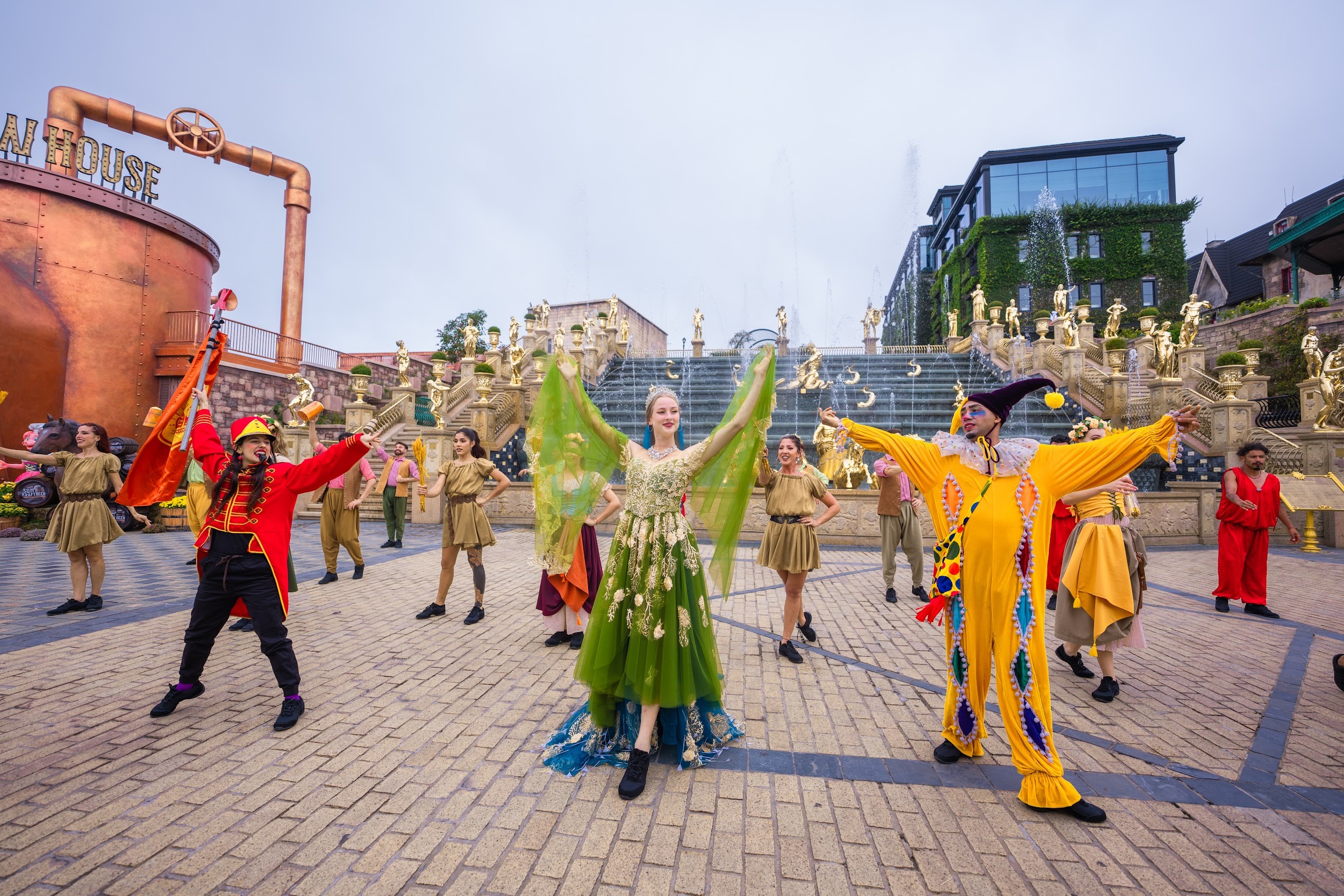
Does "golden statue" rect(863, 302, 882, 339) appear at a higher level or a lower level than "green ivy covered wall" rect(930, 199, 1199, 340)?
lower

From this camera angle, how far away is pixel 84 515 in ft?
20.7

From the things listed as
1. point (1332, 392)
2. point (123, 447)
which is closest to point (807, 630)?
point (123, 447)

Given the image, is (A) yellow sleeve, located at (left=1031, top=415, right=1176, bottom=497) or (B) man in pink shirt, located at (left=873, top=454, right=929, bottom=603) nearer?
(A) yellow sleeve, located at (left=1031, top=415, right=1176, bottom=497)

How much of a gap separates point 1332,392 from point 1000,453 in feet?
54.9

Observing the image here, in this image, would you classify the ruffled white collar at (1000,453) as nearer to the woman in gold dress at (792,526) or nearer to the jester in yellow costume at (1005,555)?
the jester in yellow costume at (1005,555)

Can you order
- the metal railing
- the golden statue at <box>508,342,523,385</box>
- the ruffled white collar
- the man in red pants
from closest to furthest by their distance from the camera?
the ruffled white collar < the man in red pants < the metal railing < the golden statue at <box>508,342,523,385</box>

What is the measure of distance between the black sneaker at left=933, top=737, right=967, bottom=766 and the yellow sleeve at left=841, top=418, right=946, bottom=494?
1454 mm

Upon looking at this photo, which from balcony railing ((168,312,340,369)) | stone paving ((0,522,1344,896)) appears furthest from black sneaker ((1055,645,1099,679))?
balcony railing ((168,312,340,369))

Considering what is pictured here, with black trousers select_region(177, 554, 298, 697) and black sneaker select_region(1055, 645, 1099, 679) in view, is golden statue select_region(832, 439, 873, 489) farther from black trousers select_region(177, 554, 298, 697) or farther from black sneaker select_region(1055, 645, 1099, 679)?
black trousers select_region(177, 554, 298, 697)

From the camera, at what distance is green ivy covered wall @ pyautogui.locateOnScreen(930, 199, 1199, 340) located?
3881cm

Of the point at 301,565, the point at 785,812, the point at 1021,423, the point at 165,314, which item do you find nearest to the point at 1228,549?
the point at 785,812

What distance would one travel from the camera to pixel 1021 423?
17734 millimetres

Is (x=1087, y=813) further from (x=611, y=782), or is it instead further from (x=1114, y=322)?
(x=1114, y=322)

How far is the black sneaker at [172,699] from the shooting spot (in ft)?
12.4
